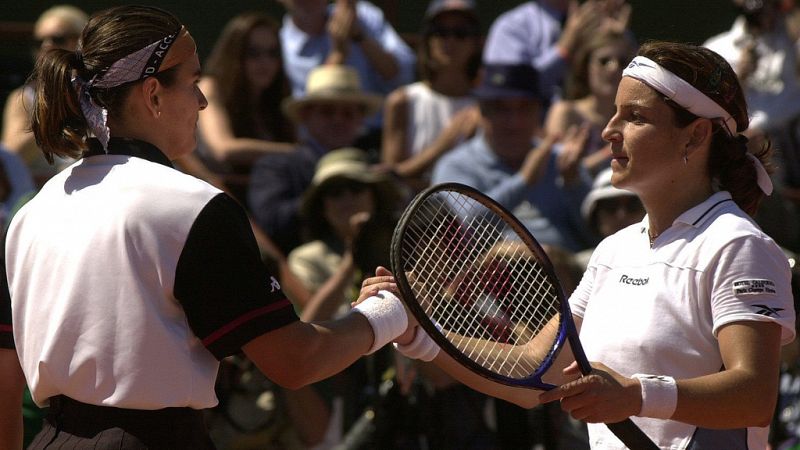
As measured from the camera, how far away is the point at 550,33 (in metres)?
8.03

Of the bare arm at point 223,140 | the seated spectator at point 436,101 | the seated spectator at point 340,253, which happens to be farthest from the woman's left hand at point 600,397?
the bare arm at point 223,140

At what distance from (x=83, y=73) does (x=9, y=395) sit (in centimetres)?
77

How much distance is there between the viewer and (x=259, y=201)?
22.0 ft

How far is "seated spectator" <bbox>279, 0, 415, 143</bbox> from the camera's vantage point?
761 cm

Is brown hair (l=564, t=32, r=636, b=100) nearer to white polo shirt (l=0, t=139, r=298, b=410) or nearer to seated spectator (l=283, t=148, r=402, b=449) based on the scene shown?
seated spectator (l=283, t=148, r=402, b=449)

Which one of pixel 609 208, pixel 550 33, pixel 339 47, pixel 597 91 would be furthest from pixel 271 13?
pixel 609 208

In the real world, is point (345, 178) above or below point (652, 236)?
below

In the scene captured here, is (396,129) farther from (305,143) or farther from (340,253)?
(340,253)

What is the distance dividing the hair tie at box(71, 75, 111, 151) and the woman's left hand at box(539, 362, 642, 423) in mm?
1105

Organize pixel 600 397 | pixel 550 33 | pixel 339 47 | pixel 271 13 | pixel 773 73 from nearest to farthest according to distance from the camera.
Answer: pixel 600 397 < pixel 339 47 < pixel 773 73 < pixel 550 33 < pixel 271 13

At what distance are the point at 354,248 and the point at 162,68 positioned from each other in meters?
3.25

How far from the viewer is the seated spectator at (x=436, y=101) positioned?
23.2ft

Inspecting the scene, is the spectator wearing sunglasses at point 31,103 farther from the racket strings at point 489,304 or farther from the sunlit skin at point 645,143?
the sunlit skin at point 645,143

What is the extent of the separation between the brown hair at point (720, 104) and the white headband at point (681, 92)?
11 millimetres
